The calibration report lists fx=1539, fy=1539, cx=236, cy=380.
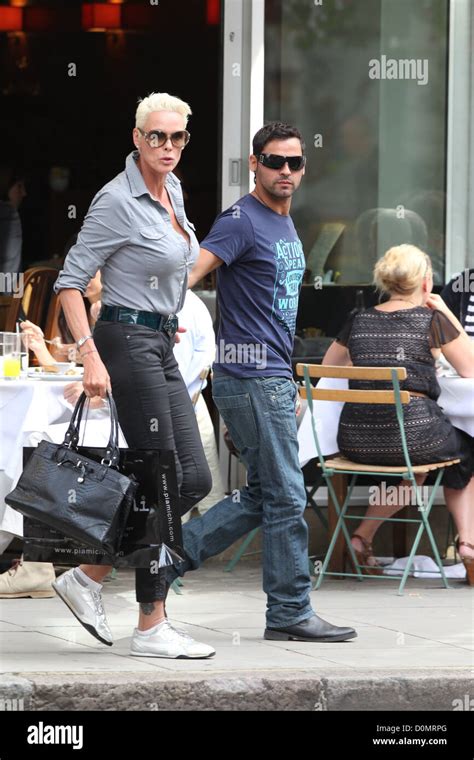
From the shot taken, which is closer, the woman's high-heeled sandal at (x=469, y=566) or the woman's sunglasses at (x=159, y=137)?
the woman's sunglasses at (x=159, y=137)

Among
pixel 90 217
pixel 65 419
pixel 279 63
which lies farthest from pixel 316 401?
pixel 90 217

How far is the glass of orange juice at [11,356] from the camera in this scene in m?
7.20

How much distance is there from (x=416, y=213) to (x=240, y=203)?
332 centimetres

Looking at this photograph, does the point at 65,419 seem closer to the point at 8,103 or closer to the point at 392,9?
the point at 392,9

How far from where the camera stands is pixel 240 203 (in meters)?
5.84

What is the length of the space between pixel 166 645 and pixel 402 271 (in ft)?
9.01

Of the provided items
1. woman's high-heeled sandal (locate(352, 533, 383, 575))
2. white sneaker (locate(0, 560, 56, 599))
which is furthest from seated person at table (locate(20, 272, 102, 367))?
woman's high-heeled sandal (locate(352, 533, 383, 575))

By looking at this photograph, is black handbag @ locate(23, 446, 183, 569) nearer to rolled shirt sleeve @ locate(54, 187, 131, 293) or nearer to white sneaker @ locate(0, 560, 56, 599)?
rolled shirt sleeve @ locate(54, 187, 131, 293)

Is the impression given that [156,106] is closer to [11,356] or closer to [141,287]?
[141,287]

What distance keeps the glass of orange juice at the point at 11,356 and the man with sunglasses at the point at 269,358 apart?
167 cm

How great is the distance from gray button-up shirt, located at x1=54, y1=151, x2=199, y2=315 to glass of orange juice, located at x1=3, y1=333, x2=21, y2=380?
76.3 inches

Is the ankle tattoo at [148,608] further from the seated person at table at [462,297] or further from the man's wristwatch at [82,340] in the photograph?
the seated person at table at [462,297]

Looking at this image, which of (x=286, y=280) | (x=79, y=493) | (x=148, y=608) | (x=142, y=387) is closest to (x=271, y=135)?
(x=286, y=280)

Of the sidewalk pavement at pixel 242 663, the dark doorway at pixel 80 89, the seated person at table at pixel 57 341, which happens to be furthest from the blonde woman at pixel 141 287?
the dark doorway at pixel 80 89
